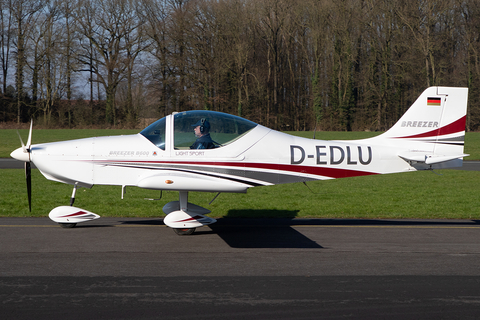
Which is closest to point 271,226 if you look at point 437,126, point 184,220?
point 184,220

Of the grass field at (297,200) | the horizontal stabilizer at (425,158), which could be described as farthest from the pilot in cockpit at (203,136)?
the horizontal stabilizer at (425,158)

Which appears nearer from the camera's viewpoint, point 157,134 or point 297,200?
point 157,134

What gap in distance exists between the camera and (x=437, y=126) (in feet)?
28.9

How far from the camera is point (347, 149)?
27.8 ft

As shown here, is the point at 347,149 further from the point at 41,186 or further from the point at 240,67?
the point at 240,67

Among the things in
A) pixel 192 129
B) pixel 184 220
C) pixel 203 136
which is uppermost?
pixel 192 129

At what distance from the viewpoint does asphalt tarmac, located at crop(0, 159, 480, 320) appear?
464 cm

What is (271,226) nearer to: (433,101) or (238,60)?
(433,101)

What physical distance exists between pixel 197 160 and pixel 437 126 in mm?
4843

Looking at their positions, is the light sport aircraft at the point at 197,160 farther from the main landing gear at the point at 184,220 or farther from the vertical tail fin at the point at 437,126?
the vertical tail fin at the point at 437,126

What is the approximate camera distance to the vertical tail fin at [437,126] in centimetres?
878
